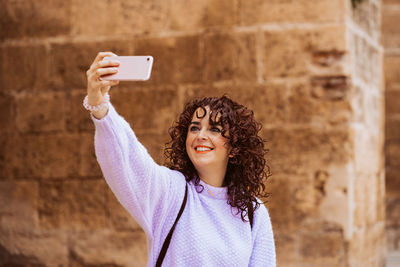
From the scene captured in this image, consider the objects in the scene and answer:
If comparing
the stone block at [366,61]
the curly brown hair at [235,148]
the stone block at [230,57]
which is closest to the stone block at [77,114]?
the stone block at [230,57]

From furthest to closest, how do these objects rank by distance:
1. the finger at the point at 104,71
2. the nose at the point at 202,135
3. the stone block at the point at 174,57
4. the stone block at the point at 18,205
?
1. the stone block at the point at 18,205
2. the stone block at the point at 174,57
3. the nose at the point at 202,135
4. the finger at the point at 104,71

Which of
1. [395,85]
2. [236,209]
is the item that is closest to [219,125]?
[236,209]

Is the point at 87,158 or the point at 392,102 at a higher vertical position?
the point at 392,102

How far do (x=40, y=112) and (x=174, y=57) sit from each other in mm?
1064

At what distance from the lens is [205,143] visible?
2.40 metres

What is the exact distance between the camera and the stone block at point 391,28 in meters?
7.59

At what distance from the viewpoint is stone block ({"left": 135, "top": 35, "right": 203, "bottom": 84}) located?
14.7 ft

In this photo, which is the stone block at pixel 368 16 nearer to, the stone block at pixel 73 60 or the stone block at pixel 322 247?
the stone block at pixel 322 247

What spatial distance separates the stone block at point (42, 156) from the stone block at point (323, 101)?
1576 mm

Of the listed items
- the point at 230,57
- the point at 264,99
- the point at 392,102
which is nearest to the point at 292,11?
the point at 230,57

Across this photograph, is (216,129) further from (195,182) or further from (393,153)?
(393,153)

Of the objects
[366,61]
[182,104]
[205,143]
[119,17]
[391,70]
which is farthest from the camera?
[391,70]

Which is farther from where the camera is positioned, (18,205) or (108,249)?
(18,205)

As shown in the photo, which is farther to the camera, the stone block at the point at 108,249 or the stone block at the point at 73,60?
the stone block at the point at 73,60
